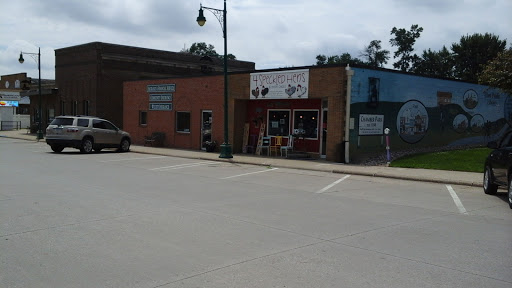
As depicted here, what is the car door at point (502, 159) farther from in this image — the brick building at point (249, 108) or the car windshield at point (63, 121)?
the car windshield at point (63, 121)

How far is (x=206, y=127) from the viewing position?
25.9 m

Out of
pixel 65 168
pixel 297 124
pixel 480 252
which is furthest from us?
pixel 297 124

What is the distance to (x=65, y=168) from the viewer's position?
15.6 m

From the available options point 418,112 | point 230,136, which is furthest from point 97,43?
point 418,112

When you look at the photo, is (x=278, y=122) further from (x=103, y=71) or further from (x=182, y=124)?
(x=103, y=71)

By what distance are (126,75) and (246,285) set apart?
3559 centimetres

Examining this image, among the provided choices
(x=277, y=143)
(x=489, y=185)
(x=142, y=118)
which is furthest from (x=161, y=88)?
(x=489, y=185)

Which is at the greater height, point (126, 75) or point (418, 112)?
point (126, 75)

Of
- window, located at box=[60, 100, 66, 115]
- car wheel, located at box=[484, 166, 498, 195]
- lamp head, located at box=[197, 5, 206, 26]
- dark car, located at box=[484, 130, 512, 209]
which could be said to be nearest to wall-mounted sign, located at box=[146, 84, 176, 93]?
lamp head, located at box=[197, 5, 206, 26]

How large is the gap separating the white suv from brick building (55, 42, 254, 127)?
13.4 meters

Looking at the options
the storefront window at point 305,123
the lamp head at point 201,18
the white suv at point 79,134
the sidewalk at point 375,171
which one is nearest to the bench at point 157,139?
the white suv at point 79,134

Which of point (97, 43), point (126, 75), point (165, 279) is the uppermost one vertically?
point (97, 43)

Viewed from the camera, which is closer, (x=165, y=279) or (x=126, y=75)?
(x=165, y=279)

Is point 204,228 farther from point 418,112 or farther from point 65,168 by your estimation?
point 418,112
